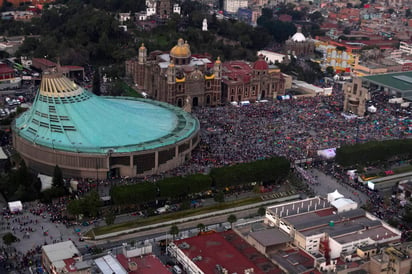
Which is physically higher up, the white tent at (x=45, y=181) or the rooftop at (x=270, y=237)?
the rooftop at (x=270, y=237)

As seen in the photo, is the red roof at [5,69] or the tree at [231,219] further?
the red roof at [5,69]

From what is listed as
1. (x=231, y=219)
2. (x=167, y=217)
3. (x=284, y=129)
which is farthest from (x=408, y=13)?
(x=167, y=217)

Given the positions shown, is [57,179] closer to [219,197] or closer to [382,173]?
[219,197]

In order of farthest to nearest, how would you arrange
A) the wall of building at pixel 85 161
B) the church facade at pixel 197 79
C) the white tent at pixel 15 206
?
the church facade at pixel 197 79
the wall of building at pixel 85 161
the white tent at pixel 15 206

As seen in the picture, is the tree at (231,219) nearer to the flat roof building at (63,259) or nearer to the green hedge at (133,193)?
the green hedge at (133,193)

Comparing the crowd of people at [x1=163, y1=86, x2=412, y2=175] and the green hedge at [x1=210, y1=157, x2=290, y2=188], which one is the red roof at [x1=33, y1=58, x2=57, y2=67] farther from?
the green hedge at [x1=210, y1=157, x2=290, y2=188]

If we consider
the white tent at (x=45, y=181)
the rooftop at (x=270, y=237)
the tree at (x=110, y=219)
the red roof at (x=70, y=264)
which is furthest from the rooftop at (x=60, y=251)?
the rooftop at (x=270, y=237)

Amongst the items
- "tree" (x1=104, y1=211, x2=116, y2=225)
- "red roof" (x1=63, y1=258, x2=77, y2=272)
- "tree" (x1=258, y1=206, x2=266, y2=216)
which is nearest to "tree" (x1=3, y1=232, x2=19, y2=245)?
"red roof" (x1=63, y1=258, x2=77, y2=272)
